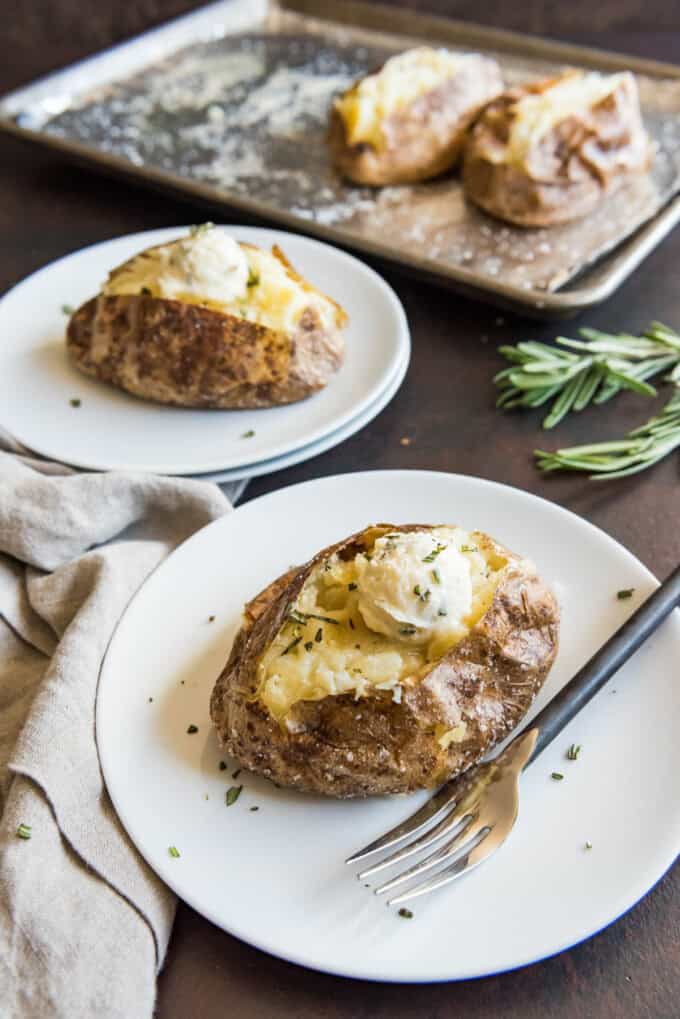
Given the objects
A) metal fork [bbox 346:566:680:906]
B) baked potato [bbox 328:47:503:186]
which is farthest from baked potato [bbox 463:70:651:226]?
metal fork [bbox 346:566:680:906]

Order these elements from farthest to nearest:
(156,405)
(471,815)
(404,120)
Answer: (404,120), (156,405), (471,815)

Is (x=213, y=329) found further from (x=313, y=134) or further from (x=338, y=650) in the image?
(x=313, y=134)

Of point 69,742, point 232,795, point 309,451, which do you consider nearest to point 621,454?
point 309,451

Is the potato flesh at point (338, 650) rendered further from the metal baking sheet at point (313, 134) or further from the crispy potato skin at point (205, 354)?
the metal baking sheet at point (313, 134)

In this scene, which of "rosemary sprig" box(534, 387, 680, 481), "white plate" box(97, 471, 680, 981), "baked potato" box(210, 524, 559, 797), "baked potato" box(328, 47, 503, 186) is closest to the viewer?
"white plate" box(97, 471, 680, 981)

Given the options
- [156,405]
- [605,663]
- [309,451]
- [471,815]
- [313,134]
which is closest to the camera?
[471,815]

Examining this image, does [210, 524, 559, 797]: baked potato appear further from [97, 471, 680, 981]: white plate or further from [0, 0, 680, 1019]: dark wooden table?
[0, 0, 680, 1019]: dark wooden table

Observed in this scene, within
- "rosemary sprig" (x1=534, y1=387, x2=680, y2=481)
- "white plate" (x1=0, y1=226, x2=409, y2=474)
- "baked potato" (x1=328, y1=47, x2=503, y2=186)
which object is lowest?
"white plate" (x1=0, y1=226, x2=409, y2=474)
